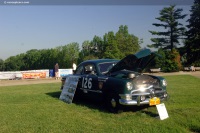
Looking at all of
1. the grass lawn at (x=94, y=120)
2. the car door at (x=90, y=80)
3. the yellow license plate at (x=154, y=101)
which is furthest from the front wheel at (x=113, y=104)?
the yellow license plate at (x=154, y=101)

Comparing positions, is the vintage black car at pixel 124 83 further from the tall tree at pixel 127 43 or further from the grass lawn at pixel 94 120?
the tall tree at pixel 127 43

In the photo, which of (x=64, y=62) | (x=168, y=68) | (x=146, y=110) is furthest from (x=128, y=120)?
(x=64, y=62)

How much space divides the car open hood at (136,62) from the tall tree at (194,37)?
1768 inches

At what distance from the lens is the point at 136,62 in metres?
7.34

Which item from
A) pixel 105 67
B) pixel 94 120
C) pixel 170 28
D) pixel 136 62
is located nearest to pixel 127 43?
pixel 170 28

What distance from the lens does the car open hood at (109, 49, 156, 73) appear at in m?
7.15

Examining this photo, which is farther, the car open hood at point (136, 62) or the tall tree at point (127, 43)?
the tall tree at point (127, 43)

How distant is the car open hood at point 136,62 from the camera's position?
23.5 ft

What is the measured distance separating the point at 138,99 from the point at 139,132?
1425 mm

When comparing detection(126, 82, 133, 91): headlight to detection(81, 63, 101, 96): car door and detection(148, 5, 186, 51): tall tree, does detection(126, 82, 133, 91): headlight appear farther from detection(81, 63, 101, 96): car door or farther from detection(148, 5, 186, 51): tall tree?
detection(148, 5, 186, 51): tall tree

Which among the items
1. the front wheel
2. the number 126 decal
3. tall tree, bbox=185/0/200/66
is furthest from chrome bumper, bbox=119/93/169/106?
tall tree, bbox=185/0/200/66

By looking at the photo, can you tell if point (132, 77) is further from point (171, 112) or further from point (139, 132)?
point (139, 132)

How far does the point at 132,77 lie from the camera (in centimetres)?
659

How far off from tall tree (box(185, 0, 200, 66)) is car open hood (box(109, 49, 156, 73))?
44900 mm
